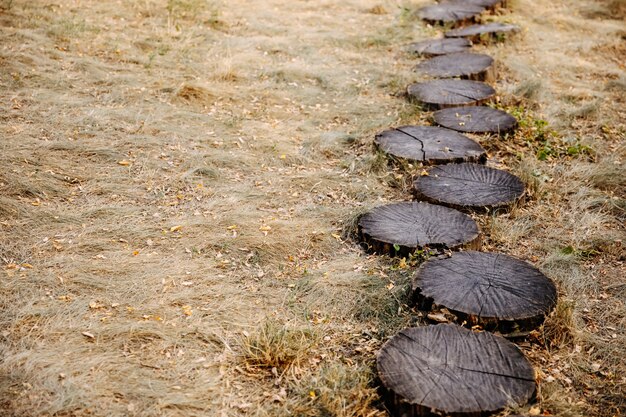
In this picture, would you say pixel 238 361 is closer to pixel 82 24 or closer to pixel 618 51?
pixel 82 24

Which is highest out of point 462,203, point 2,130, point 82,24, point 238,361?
point 82,24

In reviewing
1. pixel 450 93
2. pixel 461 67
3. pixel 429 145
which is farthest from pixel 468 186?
pixel 461 67

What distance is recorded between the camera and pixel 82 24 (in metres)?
6.80

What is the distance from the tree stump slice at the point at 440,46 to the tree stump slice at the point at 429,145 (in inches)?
92.3

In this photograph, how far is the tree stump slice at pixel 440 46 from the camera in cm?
691

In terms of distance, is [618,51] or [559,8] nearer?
[618,51]

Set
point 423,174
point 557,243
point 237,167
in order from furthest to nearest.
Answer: point 237,167 < point 423,174 < point 557,243

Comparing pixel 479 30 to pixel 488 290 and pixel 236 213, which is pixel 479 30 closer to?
pixel 236 213

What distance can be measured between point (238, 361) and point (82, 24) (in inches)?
218

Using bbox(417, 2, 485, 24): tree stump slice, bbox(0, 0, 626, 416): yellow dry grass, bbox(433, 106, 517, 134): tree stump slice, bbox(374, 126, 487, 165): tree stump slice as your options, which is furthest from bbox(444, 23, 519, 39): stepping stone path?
bbox(374, 126, 487, 165): tree stump slice

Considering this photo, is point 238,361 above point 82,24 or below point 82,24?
below

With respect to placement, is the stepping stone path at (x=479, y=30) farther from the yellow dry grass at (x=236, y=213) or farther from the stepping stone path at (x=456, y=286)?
the stepping stone path at (x=456, y=286)

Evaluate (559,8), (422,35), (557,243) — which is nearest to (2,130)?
(557,243)

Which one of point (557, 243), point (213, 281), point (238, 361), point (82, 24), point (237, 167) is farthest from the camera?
point (82, 24)
